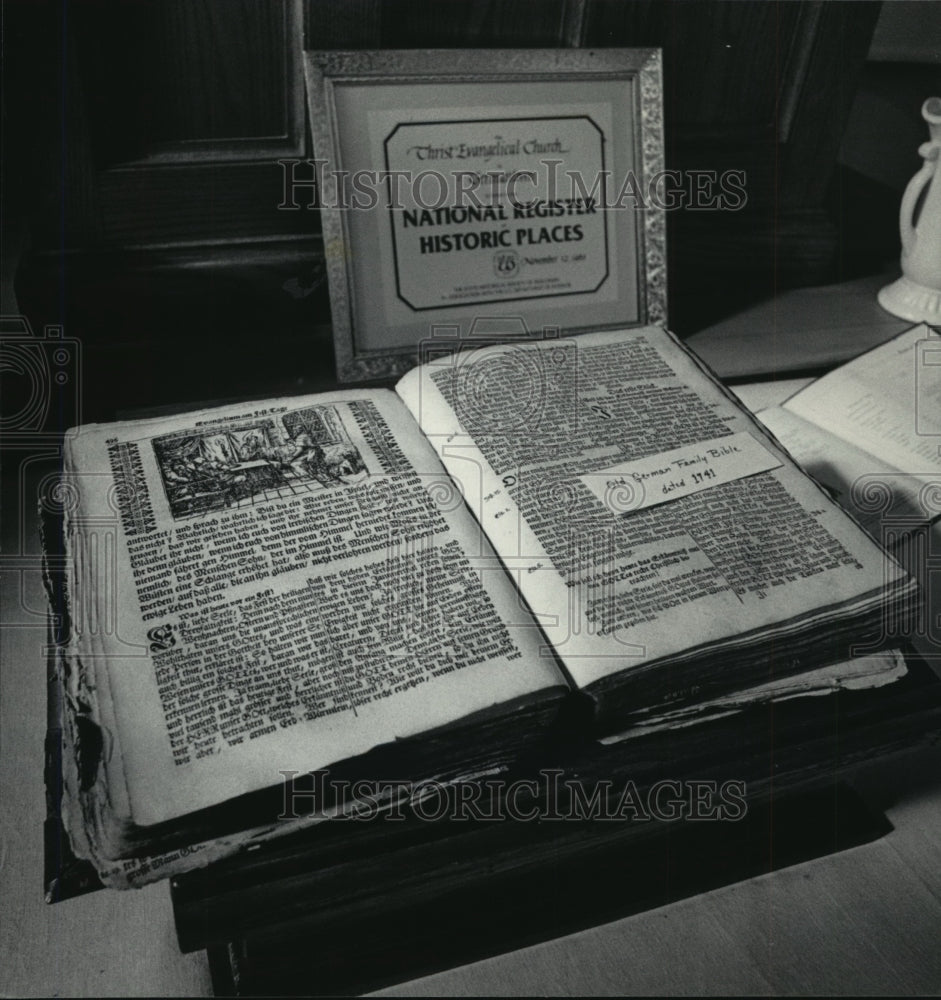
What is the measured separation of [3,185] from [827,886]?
94 cm

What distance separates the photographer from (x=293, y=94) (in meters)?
0.83

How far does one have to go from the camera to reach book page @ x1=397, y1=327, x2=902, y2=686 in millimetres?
517

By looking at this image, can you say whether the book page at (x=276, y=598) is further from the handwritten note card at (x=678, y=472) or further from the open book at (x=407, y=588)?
the handwritten note card at (x=678, y=472)

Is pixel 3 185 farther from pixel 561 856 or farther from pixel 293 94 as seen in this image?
pixel 561 856

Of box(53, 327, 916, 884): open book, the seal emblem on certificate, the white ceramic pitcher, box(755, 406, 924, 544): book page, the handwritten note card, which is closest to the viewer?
box(53, 327, 916, 884): open book

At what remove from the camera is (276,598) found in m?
0.52

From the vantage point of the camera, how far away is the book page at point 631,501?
1.70 ft

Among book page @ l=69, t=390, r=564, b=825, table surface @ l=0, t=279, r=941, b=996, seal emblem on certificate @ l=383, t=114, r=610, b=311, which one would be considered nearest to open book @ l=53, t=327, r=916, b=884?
book page @ l=69, t=390, r=564, b=825

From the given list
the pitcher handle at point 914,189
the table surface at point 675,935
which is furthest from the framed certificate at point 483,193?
the table surface at point 675,935

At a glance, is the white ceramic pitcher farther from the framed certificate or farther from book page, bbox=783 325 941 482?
the framed certificate

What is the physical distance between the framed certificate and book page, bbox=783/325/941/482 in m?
0.20

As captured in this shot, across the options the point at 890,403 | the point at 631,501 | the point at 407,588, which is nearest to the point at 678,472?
the point at 631,501

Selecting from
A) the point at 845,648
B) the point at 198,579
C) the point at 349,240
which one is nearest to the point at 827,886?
the point at 845,648

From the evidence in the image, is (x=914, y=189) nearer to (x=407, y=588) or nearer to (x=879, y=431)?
(x=879, y=431)
